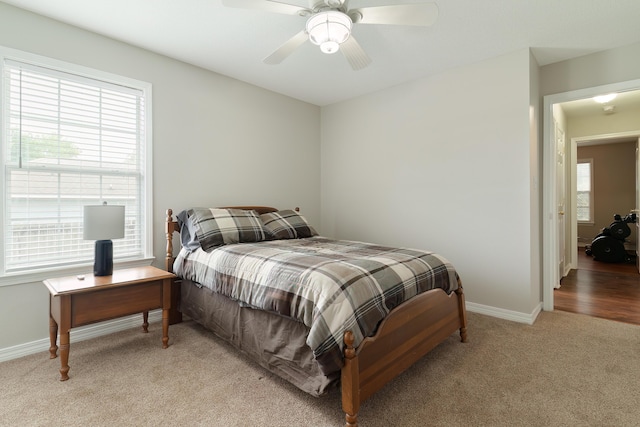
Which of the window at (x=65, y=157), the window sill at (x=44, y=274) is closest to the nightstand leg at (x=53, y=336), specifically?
the window sill at (x=44, y=274)

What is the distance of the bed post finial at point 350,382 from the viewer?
154 cm

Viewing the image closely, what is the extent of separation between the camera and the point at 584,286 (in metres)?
4.21

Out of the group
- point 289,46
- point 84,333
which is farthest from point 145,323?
point 289,46

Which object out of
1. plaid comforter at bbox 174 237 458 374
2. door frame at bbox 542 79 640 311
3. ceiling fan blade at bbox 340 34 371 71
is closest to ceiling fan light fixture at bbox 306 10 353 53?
ceiling fan blade at bbox 340 34 371 71

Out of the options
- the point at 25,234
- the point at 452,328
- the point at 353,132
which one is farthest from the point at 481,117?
the point at 25,234

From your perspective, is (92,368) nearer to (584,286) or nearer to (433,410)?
(433,410)

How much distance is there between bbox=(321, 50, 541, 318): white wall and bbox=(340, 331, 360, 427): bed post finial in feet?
7.44

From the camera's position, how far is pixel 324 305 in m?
1.62

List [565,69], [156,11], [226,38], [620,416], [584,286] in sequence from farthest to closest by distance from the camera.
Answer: [584,286] < [565,69] < [226,38] < [156,11] < [620,416]

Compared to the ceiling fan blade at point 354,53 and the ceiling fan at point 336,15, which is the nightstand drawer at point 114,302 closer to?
the ceiling fan at point 336,15

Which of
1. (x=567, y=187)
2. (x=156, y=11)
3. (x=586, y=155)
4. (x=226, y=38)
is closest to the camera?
(x=156, y=11)

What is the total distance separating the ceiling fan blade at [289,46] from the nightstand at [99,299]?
6.11 ft

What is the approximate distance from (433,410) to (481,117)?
2.73 m

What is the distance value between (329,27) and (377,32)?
0.99m
